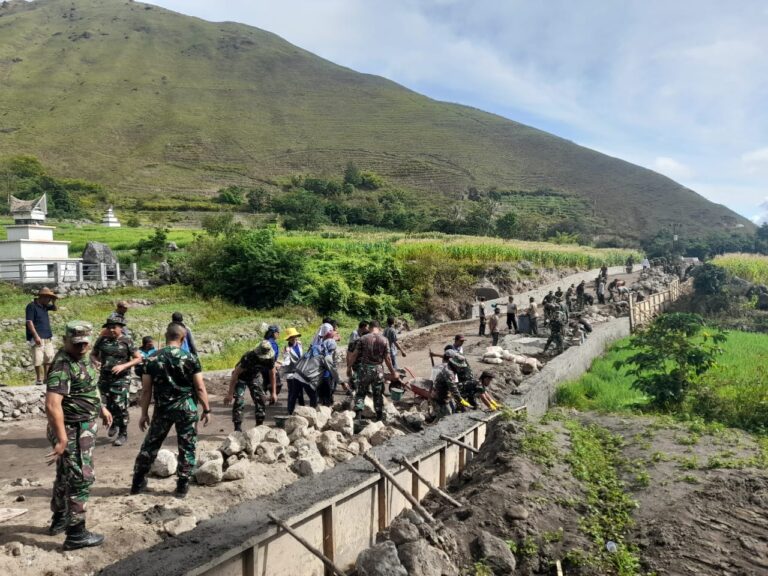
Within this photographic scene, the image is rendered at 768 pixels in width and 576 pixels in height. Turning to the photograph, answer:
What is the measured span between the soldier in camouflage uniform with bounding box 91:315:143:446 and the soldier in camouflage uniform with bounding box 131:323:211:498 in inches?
70.2

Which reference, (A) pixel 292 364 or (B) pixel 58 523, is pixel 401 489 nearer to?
(B) pixel 58 523

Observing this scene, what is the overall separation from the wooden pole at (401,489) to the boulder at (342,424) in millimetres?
1564

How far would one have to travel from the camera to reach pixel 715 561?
16.3 feet

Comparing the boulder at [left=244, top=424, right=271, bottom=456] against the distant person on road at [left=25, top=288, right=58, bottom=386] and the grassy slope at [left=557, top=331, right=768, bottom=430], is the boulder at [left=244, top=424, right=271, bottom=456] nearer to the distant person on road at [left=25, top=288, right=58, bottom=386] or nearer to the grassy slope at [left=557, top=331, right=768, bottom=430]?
the distant person on road at [left=25, top=288, right=58, bottom=386]

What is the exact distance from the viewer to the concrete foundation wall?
161 inches

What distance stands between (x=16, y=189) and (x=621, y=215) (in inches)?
3380

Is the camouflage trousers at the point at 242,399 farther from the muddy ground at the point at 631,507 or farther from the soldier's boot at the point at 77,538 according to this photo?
the soldier's boot at the point at 77,538

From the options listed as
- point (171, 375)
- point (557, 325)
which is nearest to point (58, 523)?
point (171, 375)

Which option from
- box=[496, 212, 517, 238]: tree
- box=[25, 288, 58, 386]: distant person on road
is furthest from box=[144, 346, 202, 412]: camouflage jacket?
box=[496, 212, 517, 238]: tree

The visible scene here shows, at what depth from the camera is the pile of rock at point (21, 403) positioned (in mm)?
8688

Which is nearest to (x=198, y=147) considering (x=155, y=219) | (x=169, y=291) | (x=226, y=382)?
(x=155, y=219)

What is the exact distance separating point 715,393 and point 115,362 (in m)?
10.2

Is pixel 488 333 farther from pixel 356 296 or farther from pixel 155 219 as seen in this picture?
pixel 155 219

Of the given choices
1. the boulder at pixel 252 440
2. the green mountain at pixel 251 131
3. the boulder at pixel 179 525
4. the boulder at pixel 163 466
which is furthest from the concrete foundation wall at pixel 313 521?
the green mountain at pixel 251 131
